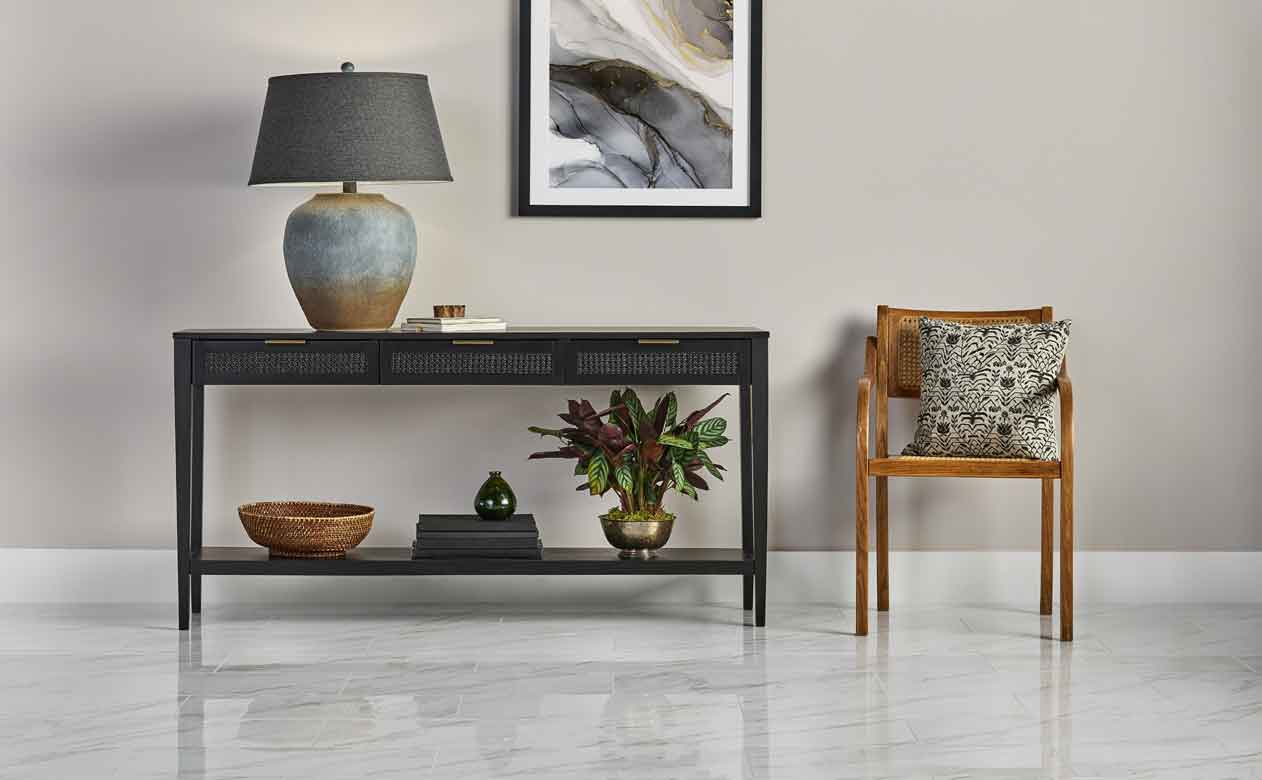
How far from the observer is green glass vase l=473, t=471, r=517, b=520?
12.1 feet

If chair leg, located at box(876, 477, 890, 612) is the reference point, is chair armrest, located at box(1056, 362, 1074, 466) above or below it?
above

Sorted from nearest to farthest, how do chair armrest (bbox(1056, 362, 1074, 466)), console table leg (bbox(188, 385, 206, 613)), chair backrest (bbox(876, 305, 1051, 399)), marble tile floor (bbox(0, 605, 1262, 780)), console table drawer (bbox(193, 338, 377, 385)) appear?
marble tile floor (bbox(0, 605, 1262, 780))
chair armrest (bbox(1056, 362, 1074, 466))
console table drawer (bbox(193, 338, 377, 385))
console table leg (bbox(188, 385, 206, 613))
chair backrest (bbox(876, 305, 1051, 399))

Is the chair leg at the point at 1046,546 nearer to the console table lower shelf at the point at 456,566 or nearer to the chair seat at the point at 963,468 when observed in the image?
the chair seat at the point at 963,468

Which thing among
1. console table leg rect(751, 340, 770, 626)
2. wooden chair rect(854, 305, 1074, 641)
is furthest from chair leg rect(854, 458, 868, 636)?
console table leg rect(751, 340, 770, 626)

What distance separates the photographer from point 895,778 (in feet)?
8.10

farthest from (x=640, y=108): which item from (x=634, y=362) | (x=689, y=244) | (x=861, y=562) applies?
(x=861, y=562)

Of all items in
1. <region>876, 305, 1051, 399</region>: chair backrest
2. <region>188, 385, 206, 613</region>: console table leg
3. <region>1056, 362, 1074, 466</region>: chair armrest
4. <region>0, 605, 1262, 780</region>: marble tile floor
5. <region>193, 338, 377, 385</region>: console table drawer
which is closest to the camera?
<region>0, 605, 1262, 780</region>: marble tile floor

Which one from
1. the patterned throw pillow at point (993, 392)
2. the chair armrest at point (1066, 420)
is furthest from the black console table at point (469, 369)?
the chair armrest at point (1066, 420)

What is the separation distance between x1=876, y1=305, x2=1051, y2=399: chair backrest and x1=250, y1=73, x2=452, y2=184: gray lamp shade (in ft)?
4.05

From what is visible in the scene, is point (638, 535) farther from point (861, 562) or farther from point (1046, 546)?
point (1046, 546)

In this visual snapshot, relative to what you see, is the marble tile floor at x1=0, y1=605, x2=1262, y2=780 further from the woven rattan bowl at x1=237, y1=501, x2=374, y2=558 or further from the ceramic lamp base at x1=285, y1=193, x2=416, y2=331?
the ceramic lamp base at x1=285, y1=193, x2=416, y2=331

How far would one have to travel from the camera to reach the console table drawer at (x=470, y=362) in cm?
353

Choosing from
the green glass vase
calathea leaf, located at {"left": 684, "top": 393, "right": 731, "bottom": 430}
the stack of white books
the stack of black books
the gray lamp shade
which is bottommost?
the stack of black books

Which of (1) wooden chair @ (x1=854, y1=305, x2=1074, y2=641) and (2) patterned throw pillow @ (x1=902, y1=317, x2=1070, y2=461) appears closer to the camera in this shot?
(1) wooden chair @ (x1=854, y1=305, x2=1074, y2=641)
